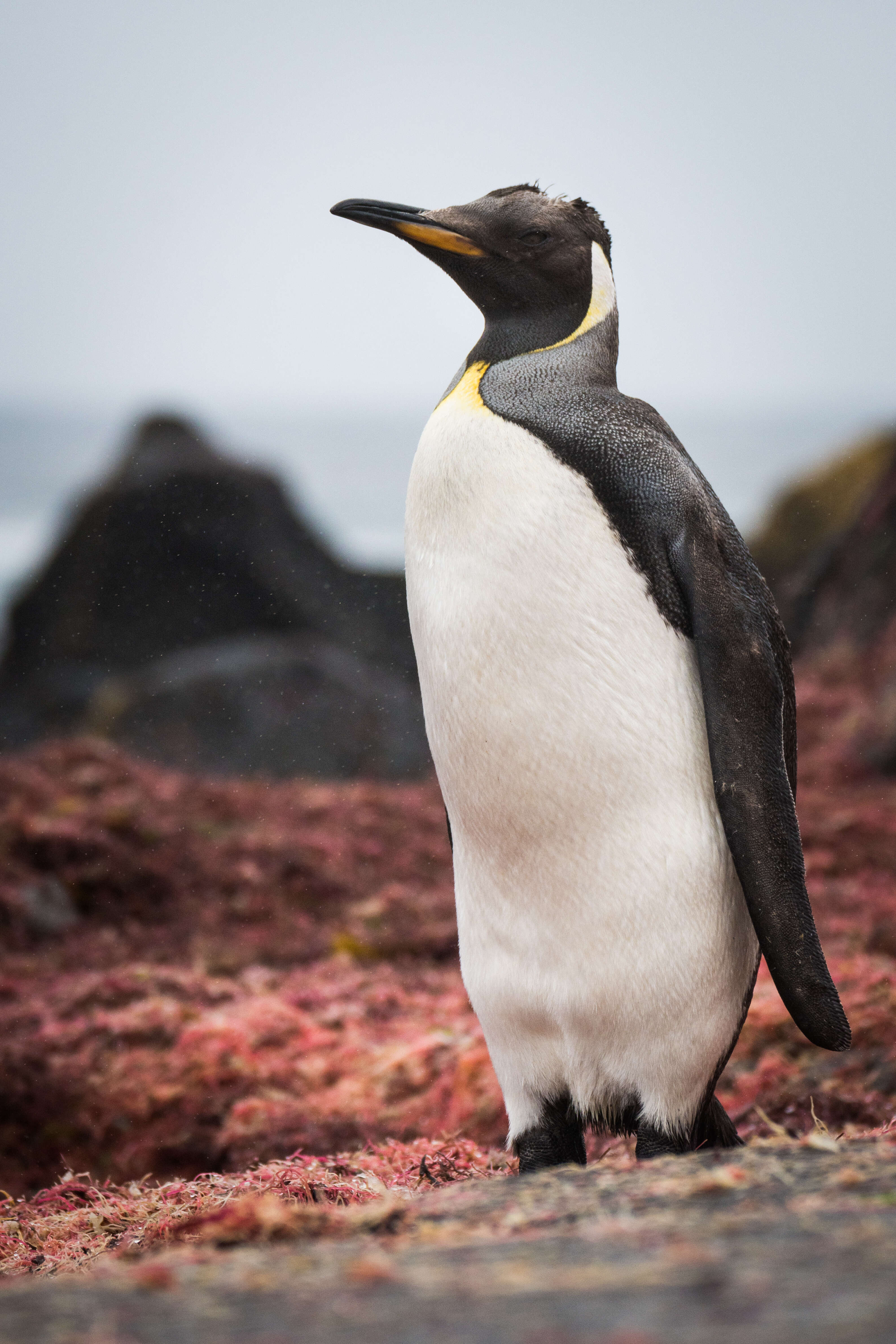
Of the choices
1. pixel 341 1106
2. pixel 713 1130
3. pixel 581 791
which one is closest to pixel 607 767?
pixel 581 791

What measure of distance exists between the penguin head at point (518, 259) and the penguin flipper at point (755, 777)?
0.85 metres

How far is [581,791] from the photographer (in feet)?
10.7

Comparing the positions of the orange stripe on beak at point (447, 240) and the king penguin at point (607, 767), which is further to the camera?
the orange stripe on beak at point (447, 240)

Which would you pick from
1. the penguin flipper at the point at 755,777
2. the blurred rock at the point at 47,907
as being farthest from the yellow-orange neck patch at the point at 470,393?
the blurred rock at the point at 47,907

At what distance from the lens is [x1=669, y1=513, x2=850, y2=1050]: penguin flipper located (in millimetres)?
3225

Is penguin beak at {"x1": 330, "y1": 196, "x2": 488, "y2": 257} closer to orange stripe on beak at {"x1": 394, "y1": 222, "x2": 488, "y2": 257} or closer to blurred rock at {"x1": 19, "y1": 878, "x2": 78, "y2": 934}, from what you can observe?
orange stripe on beak at {"x1": 394, "y1": 222, "x2": 488, "y2": 257}

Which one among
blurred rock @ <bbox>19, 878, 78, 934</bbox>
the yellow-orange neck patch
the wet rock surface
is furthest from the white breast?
blurred rock @ <bbox>19, 878, 78, 934</bbox>

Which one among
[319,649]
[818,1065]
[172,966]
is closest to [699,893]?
[818,1065]

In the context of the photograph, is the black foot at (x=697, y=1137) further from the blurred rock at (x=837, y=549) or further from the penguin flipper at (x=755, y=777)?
the blurred rock at (x=837, y=549)

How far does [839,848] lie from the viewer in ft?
27.9

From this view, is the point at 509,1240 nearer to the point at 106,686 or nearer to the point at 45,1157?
the point at 45,1157

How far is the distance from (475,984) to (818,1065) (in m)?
2.24

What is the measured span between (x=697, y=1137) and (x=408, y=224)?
2.81 meters

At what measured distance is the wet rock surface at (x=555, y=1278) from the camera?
1.49m
